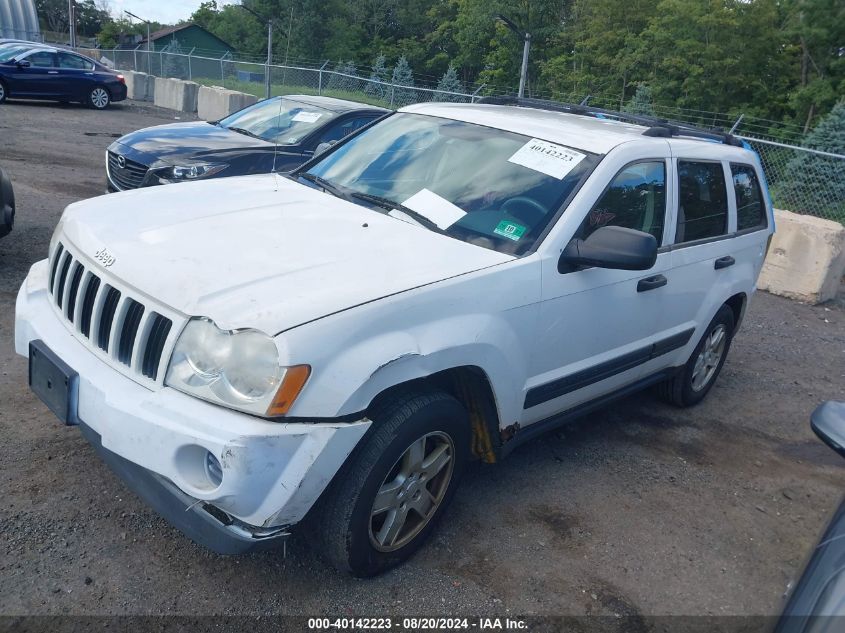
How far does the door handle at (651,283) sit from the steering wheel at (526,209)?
0.76m

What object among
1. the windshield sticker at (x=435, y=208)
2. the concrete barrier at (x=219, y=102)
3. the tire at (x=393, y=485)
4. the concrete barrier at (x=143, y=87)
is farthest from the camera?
the concrete barrier at (x=143, y=87)

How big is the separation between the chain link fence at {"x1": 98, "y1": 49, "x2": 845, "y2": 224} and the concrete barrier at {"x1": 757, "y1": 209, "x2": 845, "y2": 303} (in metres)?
1.38

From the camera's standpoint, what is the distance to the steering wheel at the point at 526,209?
3.43 meters

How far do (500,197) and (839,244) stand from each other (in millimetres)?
6690

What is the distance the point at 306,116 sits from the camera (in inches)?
334

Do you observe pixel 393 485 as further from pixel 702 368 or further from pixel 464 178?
pixel 702 368

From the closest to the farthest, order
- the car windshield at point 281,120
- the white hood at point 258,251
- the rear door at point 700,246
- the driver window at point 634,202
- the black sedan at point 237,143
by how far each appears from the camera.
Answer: the white hood at point 258,251 → the driver window at point 634,202 → the rear door at point 700,246 → the black sedan at point 237,143 → the car windshield at point 281,120

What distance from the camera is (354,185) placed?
3943 mm

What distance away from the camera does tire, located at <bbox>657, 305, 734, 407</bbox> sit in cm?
498

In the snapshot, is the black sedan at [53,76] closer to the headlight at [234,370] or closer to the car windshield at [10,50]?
the car windshield at [10,50]

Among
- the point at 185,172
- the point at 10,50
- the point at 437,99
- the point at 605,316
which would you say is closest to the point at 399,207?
the point at 605,316

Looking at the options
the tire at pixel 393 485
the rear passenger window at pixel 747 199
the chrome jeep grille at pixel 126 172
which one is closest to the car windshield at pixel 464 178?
the tire at pixel 393 485

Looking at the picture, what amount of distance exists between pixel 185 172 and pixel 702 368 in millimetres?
5029

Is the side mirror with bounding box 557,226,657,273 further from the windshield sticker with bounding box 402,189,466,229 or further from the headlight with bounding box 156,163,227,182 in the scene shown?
the headlight with bounding box 156,163,227,182
